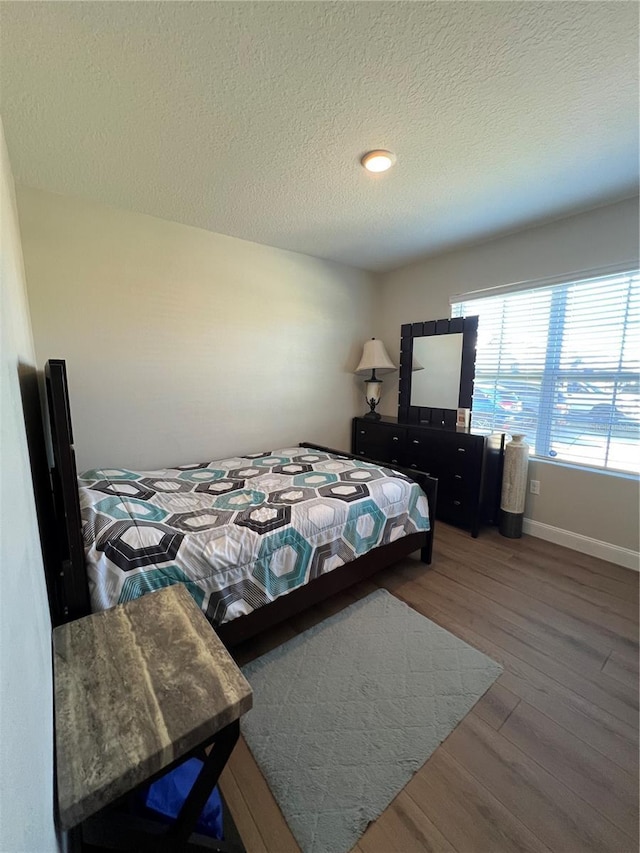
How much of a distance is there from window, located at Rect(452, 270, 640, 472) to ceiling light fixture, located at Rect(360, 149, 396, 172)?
159 centimetres

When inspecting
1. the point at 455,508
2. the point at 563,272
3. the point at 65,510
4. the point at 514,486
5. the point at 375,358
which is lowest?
the point at 455,508

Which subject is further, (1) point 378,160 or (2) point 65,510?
(1) point 378,160

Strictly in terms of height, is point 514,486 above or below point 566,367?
below

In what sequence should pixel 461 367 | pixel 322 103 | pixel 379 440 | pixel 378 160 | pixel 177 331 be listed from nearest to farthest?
pixel 322 103, pixel 378 160, pixel 177 331, pixel 461 367, pixel 379 440

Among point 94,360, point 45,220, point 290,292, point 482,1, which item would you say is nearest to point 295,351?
point 290,292

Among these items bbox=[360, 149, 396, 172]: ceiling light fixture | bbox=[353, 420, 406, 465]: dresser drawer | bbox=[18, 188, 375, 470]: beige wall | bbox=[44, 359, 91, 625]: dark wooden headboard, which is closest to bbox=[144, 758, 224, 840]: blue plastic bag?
bbox=[44, 359, 91, 625]: dark wooden headboard

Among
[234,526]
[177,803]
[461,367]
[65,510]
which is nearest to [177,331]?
[234,526]

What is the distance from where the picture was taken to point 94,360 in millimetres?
2336

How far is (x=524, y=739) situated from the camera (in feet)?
4.18

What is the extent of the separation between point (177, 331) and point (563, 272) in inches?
116

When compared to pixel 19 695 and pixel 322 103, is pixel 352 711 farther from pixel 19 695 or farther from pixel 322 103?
pixel 322 103

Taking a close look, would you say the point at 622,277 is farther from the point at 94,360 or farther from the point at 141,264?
the point at 94,360

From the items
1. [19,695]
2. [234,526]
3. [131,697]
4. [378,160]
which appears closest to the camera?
[19,695]

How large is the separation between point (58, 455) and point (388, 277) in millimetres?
3621
